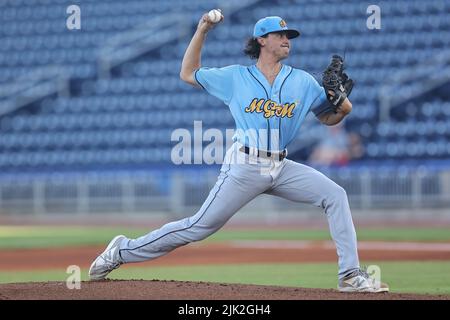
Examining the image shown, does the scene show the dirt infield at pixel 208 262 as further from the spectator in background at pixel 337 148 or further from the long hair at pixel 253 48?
the spectator in background at pixel 337 148

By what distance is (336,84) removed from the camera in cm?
707

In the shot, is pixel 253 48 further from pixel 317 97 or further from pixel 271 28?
pixel 317 97

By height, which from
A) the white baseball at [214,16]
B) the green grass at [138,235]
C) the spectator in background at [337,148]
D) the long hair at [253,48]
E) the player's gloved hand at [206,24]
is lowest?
the green grass at [138,235]

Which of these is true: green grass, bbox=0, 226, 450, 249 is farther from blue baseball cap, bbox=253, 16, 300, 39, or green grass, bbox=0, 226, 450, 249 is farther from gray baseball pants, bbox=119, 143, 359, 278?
blue baseball cap, bbox=253, 16, 300, 39

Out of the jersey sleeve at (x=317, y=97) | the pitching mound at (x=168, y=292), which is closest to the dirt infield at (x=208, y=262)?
the pitching mound at (x=168, y=292)

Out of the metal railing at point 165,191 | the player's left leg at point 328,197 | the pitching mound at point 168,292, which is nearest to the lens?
the pitching mound at point 168,292

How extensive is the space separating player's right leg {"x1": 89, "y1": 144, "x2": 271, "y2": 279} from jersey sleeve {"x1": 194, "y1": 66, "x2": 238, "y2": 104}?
0.45m

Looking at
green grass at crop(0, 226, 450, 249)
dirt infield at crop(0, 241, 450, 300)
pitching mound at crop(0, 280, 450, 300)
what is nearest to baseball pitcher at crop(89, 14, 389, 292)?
pitching mound at crop(0, 280, 450, 300)

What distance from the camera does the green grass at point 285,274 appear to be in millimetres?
9008

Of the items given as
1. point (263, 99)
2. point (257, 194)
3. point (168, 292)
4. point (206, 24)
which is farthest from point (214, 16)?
point (168, 292)

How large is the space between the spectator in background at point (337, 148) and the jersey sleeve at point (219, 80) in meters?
13.8

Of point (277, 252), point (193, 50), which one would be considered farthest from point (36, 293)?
point (277, 252)

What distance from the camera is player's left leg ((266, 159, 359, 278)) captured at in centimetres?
698
